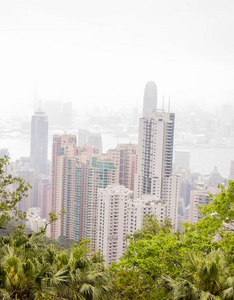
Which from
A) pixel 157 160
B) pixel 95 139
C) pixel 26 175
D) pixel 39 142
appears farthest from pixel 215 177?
pixel 39 142

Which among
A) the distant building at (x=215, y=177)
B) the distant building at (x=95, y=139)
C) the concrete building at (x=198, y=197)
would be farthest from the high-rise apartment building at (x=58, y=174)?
the distant building at (x=215, y=177)

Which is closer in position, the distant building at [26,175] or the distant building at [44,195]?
the distant building at [26,175]

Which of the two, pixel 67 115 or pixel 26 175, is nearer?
pixel 26 175

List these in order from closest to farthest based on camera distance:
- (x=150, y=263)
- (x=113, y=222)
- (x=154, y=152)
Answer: (x=150, y=263), (x=113, y=222), (x=154, y=152)

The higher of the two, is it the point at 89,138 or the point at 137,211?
the point at 89,138

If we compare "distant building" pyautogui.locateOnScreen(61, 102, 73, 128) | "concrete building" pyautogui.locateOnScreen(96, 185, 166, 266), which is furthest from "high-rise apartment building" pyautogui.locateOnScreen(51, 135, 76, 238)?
"distant building" pyautogui.locateOnScreen(61, 102, 73, 128)

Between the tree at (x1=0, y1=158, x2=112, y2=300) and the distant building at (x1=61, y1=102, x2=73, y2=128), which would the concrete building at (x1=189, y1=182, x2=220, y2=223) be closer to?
the distant building at (x1=61, y1=102, x2=73, y2=128)

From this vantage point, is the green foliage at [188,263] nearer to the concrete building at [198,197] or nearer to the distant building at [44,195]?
the concrete building at [198,197]

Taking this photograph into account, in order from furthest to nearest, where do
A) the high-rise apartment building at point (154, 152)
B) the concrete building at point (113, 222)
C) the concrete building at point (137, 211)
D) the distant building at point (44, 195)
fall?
the distant building at point (44, 195), the high-rise apartment building at point (154, 152), the concrete building at point (113, 222), the concrete building at point (137, 211)

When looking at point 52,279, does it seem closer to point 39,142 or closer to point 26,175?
point 26,175
